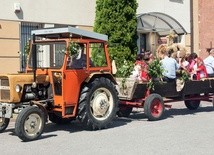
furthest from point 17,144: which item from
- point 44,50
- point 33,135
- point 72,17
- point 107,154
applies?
point 72,17

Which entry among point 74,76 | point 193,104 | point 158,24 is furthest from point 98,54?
point 158,24

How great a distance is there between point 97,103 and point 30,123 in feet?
5.74

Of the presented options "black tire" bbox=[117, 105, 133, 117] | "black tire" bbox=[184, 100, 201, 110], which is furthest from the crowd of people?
"black tire" bbox=[117, 105, 133, 117]

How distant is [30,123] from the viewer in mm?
8844

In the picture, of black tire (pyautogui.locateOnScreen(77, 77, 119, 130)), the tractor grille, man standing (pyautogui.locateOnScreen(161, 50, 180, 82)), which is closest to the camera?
the tractor grille

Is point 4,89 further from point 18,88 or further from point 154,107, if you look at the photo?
point 154,107

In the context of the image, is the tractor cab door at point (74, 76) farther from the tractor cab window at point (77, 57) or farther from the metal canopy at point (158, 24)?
the metal canopy at point (158, 24)

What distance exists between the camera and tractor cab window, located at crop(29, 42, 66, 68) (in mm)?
9742

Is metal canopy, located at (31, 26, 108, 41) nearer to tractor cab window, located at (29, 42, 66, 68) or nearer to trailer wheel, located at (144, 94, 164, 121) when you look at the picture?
tractor cab window, located at (29, 42, 66, 68)

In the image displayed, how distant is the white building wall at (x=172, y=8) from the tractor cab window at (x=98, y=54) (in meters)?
8.29

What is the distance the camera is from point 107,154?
7.54 meters

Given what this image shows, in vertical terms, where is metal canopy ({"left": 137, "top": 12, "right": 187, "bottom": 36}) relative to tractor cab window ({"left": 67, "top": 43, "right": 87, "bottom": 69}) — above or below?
above

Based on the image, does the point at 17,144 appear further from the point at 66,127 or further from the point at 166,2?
the point at 166,2

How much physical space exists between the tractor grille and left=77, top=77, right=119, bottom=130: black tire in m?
1.53
